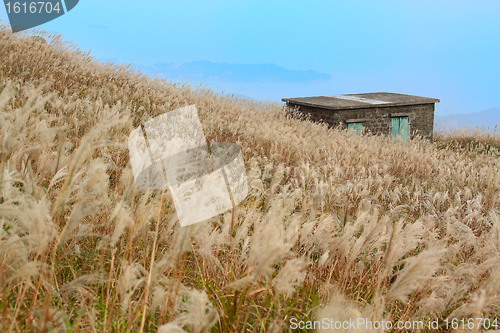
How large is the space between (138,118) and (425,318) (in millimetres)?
6760

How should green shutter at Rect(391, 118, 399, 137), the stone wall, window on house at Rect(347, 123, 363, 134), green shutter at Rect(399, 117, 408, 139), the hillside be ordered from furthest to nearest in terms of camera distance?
green shutter at Rect(399, 117, 408, 139)
green shutter at Rect(391, 118, 399, 137)
window on house at Rect(347, 123, 363, 134)
the stone wall
the hillside

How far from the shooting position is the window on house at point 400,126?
18.0 meters

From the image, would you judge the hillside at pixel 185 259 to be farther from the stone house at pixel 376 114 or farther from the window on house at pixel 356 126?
the window on house at pixel 356 126

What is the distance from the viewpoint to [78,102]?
19.8 ft

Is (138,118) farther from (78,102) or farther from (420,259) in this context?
(420,259)

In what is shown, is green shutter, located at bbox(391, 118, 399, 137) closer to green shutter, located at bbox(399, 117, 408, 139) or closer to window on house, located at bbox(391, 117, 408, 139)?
window on house, located at bbox(391, 117, 408, 139)

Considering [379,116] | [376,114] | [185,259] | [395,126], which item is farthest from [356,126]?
[185,259]

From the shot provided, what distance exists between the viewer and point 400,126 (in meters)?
18.2

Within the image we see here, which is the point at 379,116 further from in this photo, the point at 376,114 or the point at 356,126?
the point at 356,126

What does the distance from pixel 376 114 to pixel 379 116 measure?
25 centimetres

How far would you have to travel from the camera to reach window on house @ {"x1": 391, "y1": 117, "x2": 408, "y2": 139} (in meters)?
18.0

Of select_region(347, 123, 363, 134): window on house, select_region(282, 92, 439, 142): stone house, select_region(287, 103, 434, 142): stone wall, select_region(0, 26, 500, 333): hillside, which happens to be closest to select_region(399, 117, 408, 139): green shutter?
select_region(282, 92, 439, 142): stone house

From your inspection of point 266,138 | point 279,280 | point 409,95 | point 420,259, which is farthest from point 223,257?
point 409,95

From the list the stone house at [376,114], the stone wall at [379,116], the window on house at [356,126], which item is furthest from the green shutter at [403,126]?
the window on house at [356,126]
